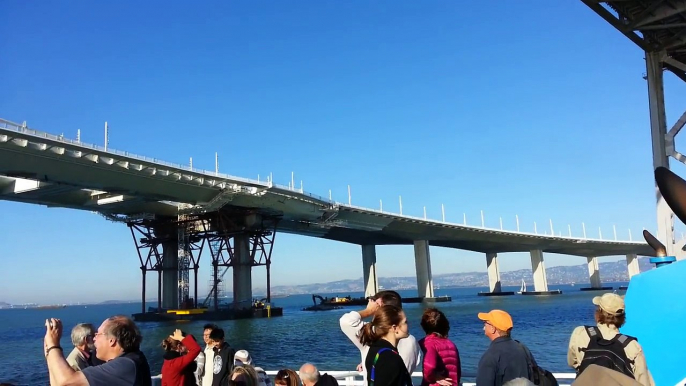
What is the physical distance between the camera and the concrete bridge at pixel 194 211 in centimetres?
4025

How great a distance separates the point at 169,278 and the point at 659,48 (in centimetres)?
6970

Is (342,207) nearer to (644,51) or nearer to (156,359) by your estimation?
(156,359)

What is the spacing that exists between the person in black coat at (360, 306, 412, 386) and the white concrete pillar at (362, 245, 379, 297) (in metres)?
98.0

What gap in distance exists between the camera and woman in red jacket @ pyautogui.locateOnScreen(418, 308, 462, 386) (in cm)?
515

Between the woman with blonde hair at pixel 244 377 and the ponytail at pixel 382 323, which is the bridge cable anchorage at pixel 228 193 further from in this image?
the ponytail at pixel 382 323

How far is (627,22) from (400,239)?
86557 mm

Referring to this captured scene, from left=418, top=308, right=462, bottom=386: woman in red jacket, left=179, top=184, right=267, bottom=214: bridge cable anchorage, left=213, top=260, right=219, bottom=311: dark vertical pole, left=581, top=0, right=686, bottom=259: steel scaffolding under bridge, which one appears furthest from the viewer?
left=213, top=260, right=219, bottom=311: dark vertical pole

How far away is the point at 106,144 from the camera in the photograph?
41.7 meters

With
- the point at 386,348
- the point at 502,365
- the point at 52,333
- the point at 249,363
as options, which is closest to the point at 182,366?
the point at 249,363

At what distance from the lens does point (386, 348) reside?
4.03 meters

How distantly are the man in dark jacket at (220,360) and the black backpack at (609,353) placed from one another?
447 cm

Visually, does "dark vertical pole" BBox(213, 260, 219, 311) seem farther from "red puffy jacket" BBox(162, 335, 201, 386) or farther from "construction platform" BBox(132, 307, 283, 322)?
"red puffy jacket" BBox(162, 335, 201, 386)

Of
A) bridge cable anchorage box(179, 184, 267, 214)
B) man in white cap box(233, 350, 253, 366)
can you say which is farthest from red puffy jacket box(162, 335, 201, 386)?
bridge cable anchorage box(179, 184, 267, 214)

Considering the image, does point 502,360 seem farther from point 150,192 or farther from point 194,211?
point 194,211
